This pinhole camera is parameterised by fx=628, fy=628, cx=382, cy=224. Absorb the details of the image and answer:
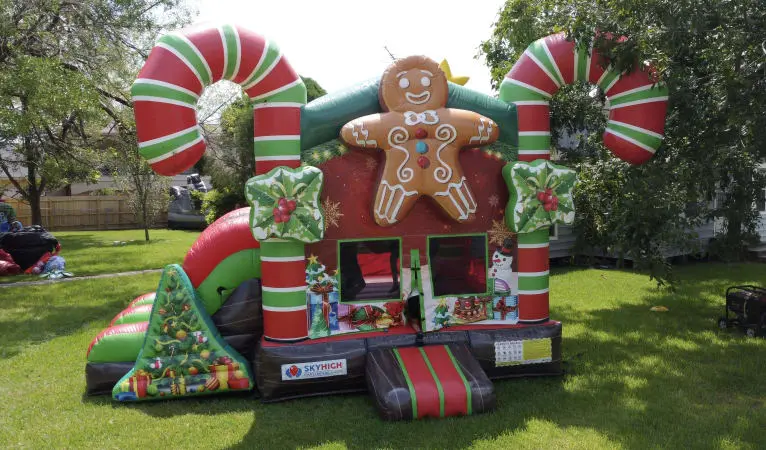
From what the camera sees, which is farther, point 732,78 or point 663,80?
point 663,80

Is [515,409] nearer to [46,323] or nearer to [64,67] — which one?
[46,323]

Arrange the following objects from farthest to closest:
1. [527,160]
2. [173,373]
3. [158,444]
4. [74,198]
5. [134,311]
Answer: [74,198], [134,311], [527,160], [173,373], [158,444]

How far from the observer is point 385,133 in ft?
20.4

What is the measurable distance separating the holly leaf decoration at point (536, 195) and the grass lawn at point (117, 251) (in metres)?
11.9

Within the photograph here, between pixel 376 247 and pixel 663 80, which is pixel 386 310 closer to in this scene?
pixel 376 247

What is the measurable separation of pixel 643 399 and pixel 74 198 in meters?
28.9

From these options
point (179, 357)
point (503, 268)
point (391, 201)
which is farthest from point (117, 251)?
point (503, 268)

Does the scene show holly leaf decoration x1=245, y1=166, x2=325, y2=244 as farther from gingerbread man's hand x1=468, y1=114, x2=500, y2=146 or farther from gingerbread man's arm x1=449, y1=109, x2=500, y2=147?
gingerbread man's hand x1=468, y1=114, x2=500, y2=146

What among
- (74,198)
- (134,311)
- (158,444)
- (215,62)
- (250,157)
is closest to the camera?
(158,444)

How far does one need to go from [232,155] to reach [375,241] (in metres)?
16.5

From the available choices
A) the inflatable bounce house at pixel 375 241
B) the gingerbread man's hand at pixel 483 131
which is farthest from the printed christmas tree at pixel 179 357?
the gingerbread man's hand at pixel 483 131

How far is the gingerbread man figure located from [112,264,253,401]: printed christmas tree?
2077mm

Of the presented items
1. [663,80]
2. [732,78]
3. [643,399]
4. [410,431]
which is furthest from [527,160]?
[410,431]

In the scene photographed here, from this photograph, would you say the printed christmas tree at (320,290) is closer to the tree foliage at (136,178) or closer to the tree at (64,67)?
the tree at (64,67)
